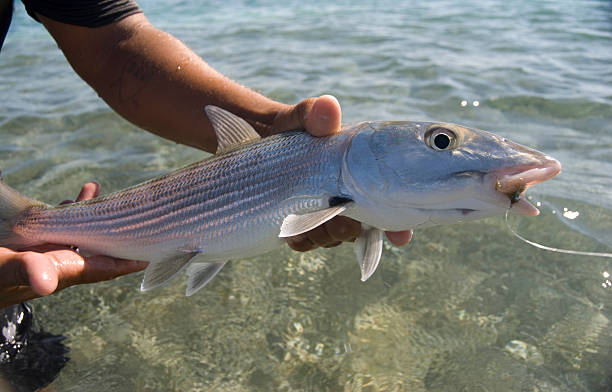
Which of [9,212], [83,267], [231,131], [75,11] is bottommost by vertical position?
[83,267]

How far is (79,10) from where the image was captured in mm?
3807

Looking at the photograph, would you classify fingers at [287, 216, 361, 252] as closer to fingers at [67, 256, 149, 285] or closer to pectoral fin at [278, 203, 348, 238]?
pectoral fin at [278, 203, 348, 238]

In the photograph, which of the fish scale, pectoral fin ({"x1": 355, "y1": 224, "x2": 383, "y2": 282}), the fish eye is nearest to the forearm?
the fish scale

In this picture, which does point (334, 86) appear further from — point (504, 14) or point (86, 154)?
point (504, 14)

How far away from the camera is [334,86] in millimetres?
8656

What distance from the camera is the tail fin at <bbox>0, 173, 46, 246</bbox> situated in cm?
329

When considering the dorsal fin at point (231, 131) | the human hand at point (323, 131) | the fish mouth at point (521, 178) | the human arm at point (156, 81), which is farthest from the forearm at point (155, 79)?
the fish mouth at point (521, 178)

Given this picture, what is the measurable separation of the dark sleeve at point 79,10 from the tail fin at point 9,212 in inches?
56.8

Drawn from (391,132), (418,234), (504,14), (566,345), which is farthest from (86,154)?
(504,14)

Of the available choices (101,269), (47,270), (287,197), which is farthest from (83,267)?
(287,197)

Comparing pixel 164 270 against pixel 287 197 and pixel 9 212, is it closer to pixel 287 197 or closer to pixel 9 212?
pixel 287 197

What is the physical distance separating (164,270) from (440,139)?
1.83 m

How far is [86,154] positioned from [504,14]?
12679 mm

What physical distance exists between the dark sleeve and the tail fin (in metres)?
Result: 1.44
